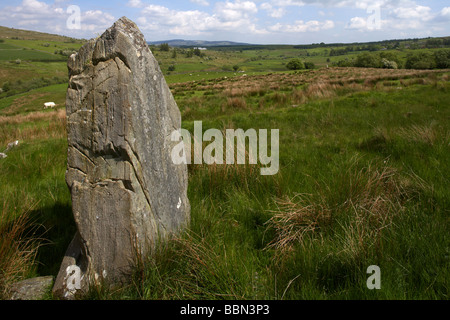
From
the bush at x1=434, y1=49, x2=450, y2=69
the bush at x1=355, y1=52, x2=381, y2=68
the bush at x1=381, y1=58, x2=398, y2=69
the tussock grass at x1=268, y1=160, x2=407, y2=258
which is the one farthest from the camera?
the bush at x1=355, y1=52, x2=381, y2=68

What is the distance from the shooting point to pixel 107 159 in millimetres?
2598

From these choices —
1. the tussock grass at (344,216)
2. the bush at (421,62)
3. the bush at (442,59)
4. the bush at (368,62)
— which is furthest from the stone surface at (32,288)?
the bush at (368,62)

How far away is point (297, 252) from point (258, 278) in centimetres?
52

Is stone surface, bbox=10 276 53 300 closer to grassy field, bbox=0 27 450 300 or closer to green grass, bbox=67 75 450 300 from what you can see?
grassy field, bbox=0 27 450 300

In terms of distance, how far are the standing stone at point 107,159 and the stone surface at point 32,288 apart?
165 mm

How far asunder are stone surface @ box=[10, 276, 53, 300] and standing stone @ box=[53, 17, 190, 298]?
0.54 feet

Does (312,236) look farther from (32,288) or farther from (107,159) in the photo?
(32,288)

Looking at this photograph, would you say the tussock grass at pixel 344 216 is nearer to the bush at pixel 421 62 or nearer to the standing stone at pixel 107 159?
the standing stone at pixel 107 159

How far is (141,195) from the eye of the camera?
8.82ft

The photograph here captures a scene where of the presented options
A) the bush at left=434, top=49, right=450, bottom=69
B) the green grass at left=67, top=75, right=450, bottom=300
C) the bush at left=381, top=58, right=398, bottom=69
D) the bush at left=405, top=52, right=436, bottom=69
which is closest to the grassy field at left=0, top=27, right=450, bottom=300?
the green grass at left=67, top=75, right=450, bottom=300

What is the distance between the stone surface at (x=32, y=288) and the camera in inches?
97.1

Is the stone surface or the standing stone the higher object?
the standing stone

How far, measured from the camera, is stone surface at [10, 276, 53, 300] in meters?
2.47

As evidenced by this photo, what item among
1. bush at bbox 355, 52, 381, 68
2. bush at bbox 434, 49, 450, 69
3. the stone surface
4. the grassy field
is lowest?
the stone surface
